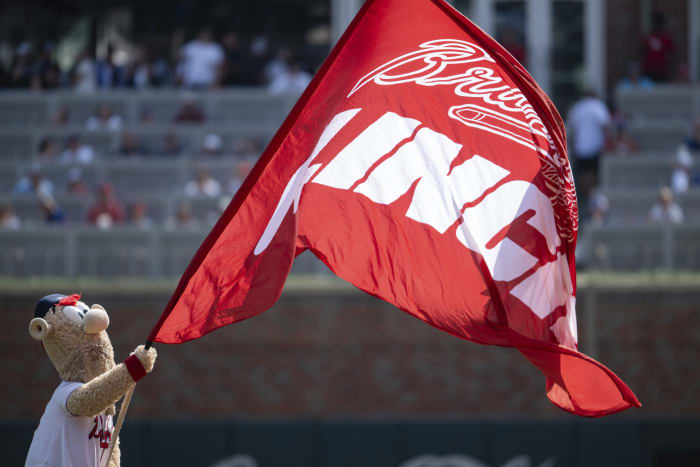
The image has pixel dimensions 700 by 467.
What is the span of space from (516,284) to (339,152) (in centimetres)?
102

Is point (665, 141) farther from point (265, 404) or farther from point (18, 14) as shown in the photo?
point (18, 14)

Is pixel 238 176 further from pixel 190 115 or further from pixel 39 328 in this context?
pixel 39 328

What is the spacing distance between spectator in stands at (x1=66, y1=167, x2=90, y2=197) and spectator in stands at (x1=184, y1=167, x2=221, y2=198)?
130 cm

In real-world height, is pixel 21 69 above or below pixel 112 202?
above

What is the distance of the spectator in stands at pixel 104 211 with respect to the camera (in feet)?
44.9

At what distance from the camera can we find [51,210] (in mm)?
13984

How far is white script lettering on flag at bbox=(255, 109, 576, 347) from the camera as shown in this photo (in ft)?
17.4

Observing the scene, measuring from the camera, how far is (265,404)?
12750mm

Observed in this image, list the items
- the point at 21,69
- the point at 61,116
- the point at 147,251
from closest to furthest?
1. the point at 147,251
2. the point at 61,116
3. the point at 21,69

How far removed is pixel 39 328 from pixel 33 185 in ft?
33.8

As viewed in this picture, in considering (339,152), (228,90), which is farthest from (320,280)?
(339,152)

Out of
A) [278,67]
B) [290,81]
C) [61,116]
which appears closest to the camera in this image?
[61,116]

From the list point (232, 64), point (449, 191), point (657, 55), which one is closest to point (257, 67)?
point (232, 64)

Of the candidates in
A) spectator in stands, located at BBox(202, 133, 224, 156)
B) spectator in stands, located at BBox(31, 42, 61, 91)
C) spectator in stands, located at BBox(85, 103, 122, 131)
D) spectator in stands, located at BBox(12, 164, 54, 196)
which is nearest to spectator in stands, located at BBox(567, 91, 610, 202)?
spectator in stands, located at BBox(202, 133, 224, 156)
